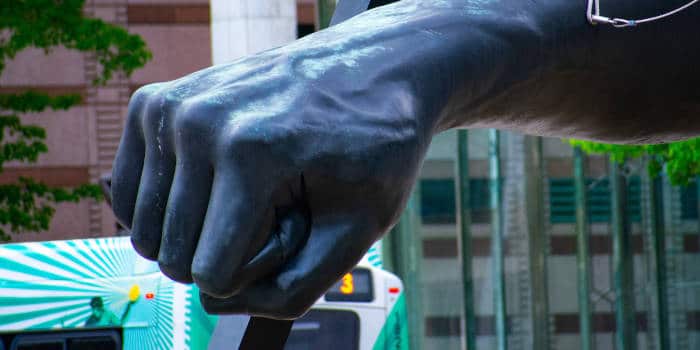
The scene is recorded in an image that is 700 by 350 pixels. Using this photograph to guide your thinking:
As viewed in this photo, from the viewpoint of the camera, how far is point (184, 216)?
1.17 m

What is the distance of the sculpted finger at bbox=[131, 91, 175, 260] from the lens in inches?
46.7

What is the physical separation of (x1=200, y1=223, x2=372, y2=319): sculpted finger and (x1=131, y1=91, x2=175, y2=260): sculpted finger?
8cm

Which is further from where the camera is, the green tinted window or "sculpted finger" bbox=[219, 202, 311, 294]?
the green tinted window

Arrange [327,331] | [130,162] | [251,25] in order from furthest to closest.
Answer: [251,25], [327,331], [130,162]

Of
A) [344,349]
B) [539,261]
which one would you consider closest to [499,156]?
[539,261]

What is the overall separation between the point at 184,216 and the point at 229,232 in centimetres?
6

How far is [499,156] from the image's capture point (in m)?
17.6

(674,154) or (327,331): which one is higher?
(674,154)

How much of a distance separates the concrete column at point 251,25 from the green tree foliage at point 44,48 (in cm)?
117

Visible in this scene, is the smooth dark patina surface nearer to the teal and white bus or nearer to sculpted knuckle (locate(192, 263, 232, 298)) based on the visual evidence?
sculpted knuckle (locate(192, 263, 232, 298))

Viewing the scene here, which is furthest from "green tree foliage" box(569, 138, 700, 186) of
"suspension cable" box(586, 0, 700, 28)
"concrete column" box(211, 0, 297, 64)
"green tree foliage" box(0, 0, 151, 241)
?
"suspension cable" box(586, 0, 700, 28)

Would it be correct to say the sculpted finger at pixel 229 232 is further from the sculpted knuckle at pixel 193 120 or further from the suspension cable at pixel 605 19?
the suspension cable at pixel 605 19

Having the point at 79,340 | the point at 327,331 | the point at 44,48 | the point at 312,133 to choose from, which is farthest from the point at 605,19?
the point at 44,48

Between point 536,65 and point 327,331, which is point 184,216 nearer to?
point 536,65
